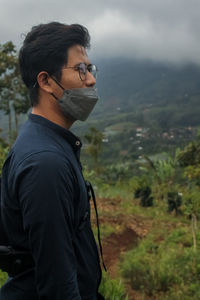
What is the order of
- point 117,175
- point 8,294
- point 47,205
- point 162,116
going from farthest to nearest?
point 162,116
point 117,175
point 8,294
point 47,205

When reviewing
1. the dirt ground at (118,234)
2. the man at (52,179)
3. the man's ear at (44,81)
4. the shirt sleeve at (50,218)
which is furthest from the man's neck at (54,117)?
the dirt ground at (118,234)

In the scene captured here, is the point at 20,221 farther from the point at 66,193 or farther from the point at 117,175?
the point at 117,175

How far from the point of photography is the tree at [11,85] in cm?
1722

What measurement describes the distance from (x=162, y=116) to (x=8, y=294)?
464ft

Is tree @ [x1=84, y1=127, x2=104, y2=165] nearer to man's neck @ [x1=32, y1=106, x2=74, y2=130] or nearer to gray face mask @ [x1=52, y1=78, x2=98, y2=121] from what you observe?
gray face mask @ [x1=52, y1=78, x2=98, y2=121]

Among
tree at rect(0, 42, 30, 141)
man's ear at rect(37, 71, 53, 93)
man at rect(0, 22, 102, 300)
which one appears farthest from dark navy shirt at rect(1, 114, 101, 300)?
tree at rect(0, 42, 30, 141)

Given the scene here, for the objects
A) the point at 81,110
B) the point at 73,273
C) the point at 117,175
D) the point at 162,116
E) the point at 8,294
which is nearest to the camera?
the point at 73,273

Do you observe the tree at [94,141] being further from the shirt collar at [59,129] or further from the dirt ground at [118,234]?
the shirt collar at [59,129]

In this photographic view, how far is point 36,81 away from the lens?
141cm

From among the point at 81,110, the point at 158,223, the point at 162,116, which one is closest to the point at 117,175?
the point at 158,223

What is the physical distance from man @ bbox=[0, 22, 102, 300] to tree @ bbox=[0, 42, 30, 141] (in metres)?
16.5

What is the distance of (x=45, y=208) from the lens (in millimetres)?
1094

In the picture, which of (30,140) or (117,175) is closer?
(30,140)

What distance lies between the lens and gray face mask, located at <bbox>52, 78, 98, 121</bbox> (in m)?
1.45
